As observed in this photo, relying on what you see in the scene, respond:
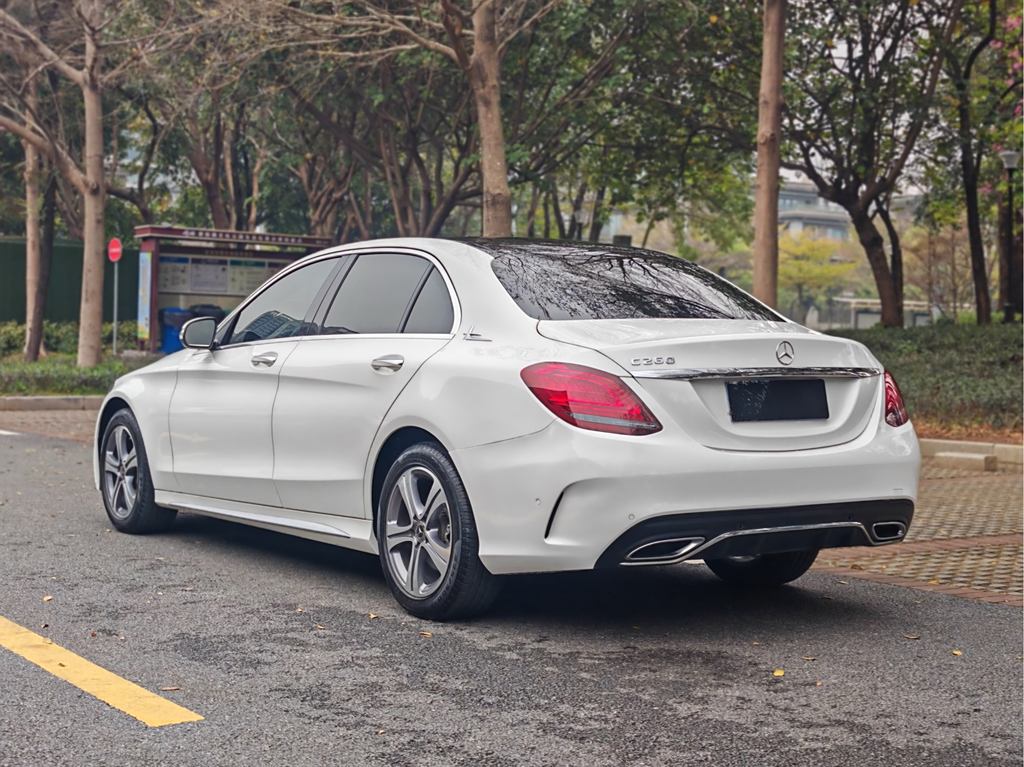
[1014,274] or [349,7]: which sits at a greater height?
[349,7]

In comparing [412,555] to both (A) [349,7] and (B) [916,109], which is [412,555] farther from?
(B) [916,109]

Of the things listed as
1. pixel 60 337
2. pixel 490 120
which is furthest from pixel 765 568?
pixel 60 337

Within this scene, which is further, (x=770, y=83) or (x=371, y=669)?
(x=770, y=83)

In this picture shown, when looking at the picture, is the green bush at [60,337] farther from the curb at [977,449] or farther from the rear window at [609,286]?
the rear window at [609,286]

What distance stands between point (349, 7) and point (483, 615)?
16.5 metres

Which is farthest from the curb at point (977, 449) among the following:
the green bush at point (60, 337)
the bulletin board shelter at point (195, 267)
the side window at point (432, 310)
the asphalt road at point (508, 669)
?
the green bush at point (60, 337)

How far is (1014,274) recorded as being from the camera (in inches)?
1060

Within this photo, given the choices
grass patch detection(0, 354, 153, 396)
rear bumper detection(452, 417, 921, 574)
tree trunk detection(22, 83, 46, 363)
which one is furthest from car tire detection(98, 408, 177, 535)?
tree trunk detection(22, 83, 46, 363)

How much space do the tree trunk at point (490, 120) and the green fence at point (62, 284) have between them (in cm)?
1924

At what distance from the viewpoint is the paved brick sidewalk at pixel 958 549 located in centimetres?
720

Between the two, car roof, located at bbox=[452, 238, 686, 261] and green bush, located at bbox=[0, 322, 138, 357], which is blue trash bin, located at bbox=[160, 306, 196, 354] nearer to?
green bush, located at bbox=[0, 322, 138, 357]

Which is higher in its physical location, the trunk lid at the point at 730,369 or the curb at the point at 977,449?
the trunk lid at the point at 730,369

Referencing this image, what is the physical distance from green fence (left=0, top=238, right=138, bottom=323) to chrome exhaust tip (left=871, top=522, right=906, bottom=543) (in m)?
30.3

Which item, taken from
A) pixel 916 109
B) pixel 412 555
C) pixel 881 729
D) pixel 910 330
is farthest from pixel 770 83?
pixel 881 729
